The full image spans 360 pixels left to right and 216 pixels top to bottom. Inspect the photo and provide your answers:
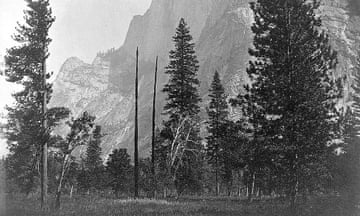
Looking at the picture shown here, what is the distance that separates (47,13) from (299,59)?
13.7 m

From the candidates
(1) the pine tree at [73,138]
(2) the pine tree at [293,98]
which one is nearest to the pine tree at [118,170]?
(1) the pine tree at [73,138]

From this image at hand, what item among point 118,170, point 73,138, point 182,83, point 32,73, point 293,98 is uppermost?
point 182,83

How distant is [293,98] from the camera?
56.4 ft

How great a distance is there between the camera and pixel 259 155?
18.6 metres

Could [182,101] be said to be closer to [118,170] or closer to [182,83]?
[182,83]

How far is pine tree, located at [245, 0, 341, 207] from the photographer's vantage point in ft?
54.6

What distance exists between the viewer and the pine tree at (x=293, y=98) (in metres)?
16.7

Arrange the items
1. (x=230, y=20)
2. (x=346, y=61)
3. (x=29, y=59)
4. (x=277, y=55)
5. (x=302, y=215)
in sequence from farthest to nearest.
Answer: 1. (x=230, y=20)
2. (x=346, y=61)
3. (x=29, y=59)
4. (x=277, y=55)
5. (x=302, y=215)

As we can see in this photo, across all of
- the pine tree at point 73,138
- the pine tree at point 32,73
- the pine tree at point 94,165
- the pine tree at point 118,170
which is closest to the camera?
the pine tree at point 73,138

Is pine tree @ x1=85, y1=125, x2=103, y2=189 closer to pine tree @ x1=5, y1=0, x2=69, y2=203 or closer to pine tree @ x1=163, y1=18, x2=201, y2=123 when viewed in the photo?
pine tree @ x1=163, y1=18, x2=201, y2=123

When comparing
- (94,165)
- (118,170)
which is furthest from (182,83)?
(94,165)

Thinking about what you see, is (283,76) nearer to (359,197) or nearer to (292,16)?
(292,16)

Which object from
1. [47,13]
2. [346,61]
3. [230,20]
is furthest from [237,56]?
[47,13]

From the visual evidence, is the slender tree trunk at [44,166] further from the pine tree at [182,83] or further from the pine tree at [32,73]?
the pine tree at [182,83]
